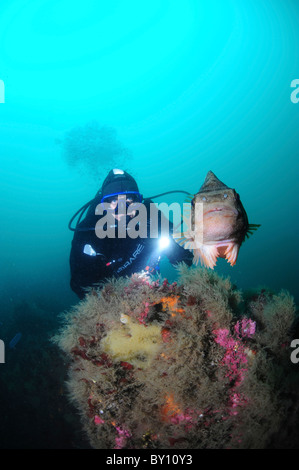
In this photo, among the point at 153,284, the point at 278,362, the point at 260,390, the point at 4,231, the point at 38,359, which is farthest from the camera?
the point at 4,231

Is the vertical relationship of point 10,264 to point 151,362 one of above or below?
below

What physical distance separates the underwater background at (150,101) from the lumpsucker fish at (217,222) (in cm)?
6412

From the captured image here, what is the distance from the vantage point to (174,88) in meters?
110

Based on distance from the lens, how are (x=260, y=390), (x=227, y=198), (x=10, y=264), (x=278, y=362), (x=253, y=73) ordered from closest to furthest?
1. (x=227, y=198)
2. (x=260, y=390)
3. (x=278, y=362)
4. (x=10, y=264)
5. (x=253, y=73)

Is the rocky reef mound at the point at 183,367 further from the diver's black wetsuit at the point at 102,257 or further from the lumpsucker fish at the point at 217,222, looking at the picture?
the diver's black wetsuit at the point at 102,257

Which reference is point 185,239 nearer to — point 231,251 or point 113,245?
point 231,251

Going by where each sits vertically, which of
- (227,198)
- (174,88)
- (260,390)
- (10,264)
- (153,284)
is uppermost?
(174,88)

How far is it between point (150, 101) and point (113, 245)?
4997 inches

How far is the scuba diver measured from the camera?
5.21 meters

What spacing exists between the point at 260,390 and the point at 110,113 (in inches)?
5175

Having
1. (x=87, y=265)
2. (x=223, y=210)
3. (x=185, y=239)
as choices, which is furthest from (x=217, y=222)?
(x=87, y=265)

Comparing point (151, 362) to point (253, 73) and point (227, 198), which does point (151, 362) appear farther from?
point (253, 73)

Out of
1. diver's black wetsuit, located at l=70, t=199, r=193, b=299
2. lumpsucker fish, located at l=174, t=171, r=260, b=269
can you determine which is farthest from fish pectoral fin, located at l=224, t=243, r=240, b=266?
diver's black wetsuit, located at l=70, t=199, r=193, b=299
